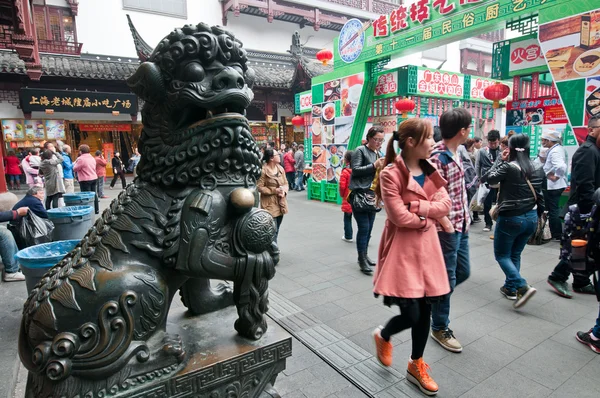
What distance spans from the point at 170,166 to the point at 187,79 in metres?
0.36

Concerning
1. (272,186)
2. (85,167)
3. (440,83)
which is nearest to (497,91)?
(440,83)

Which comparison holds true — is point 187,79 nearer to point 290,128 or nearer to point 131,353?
point 131,353

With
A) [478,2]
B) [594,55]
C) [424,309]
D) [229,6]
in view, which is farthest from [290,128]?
[424,309]

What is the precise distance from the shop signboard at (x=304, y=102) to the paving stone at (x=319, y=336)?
860 centimetres

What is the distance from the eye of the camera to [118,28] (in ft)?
54.2

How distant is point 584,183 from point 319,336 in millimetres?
2938

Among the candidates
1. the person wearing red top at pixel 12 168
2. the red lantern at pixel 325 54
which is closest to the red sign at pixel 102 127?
the person wearing red top at pixel 12 168

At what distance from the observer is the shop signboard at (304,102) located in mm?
11222

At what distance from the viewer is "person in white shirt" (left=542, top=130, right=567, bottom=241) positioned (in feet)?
17.7

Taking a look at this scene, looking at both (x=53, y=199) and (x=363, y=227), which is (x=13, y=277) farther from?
(x=363, y=227)

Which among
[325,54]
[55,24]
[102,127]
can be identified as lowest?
[102,127]

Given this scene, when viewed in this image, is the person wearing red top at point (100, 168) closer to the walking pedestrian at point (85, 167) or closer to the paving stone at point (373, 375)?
the walking pedestrian at point (85, 167)

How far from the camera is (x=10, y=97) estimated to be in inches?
492

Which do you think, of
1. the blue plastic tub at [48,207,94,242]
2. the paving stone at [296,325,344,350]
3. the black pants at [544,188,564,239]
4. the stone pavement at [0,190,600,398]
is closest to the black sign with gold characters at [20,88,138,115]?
the blue plastic tub at [48,207,94,242]
